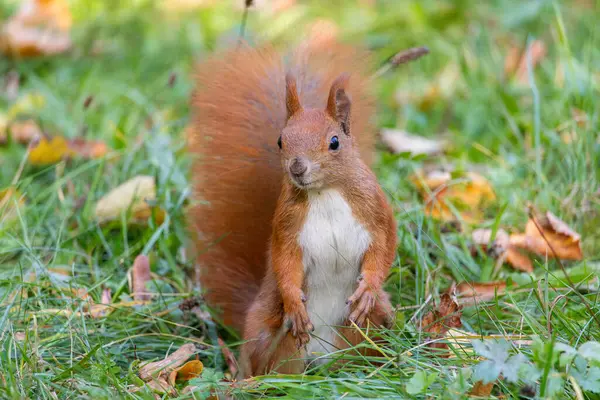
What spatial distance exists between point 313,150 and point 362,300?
32 centimetres

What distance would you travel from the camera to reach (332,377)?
1.61 m

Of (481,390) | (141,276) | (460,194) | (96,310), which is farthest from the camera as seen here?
(460,194)

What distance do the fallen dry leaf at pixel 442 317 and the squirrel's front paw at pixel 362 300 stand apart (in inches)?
6.5

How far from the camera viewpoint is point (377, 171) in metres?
2.56

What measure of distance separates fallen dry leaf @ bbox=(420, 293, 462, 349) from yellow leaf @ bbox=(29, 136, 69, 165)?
56.0 inches

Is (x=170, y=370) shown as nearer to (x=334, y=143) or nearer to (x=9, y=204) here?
(x=334, y=143)

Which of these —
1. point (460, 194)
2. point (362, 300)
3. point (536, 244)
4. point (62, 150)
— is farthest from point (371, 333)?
point (62, 150)

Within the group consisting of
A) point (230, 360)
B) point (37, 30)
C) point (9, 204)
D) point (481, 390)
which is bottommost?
point (230, 360)

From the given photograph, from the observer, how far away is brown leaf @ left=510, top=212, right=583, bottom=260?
2119 mm

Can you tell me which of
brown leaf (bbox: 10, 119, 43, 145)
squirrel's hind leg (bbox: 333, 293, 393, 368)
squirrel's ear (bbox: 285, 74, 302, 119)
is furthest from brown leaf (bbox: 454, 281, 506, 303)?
brown leaf (bbox: 10, 119, 43, 145)

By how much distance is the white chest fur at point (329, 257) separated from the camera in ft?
5.29

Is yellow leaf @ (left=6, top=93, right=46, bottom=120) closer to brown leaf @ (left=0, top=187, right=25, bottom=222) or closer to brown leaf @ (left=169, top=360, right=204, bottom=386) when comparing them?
brown leaf @ (left=0, top=187, right=25, bottom=222)

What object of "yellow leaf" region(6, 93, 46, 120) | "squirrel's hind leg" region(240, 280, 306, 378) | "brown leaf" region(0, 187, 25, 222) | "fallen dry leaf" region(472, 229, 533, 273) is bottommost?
"fallen dry leaf" region(472, 229, 533, 273)

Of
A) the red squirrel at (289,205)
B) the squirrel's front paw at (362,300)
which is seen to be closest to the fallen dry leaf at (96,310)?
the red squirrel at (289,205)
